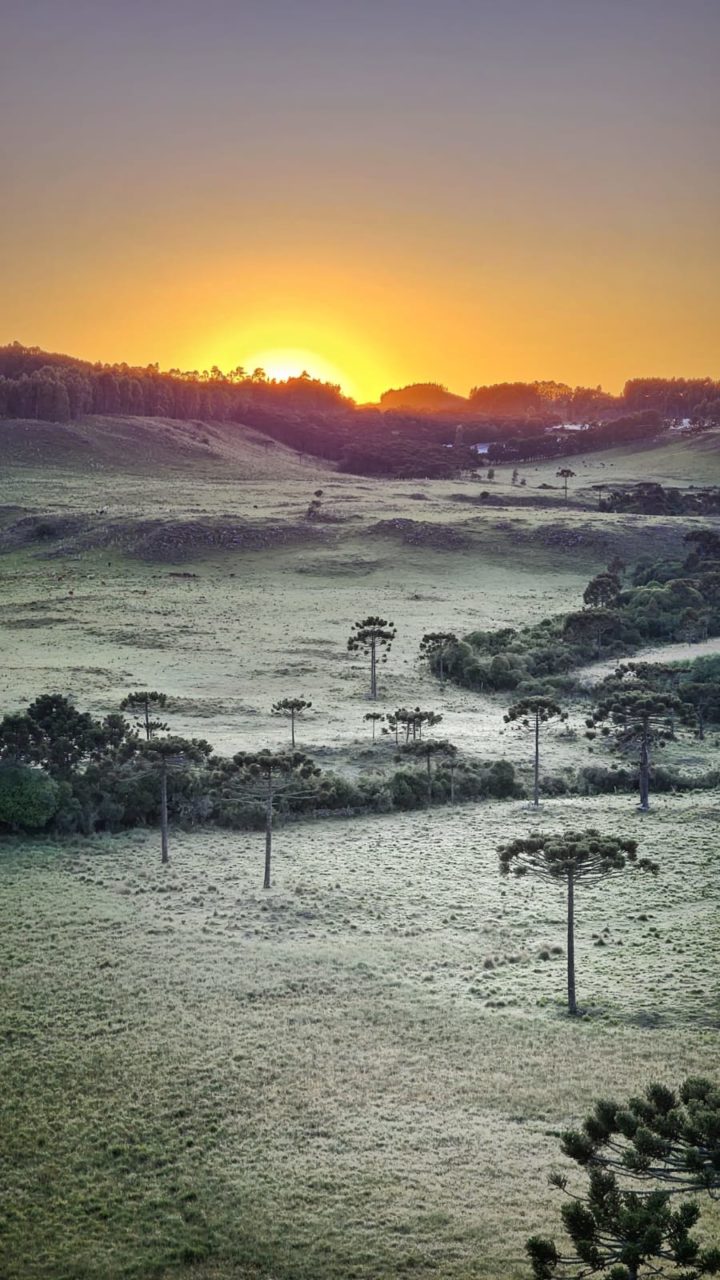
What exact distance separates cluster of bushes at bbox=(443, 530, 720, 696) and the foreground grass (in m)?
37.4

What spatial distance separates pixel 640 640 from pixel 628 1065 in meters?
75.6

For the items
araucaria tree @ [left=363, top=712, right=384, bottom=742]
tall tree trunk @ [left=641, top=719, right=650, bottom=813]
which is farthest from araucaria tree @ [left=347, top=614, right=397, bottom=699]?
tall tree trunk @ [left=641, top=719, right=650, bottom=813]

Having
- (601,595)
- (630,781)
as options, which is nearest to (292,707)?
(630,781)

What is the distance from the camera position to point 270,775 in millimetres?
46312

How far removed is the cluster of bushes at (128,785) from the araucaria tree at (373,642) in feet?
73.3

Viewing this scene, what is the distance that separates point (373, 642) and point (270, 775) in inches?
1449

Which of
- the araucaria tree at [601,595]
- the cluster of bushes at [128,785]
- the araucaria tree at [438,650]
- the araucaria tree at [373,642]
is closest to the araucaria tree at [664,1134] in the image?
the cluster of bushes at [128,785]

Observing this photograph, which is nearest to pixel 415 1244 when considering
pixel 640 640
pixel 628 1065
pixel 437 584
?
pixel 628 1065

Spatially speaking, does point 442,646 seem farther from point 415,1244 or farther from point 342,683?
point 415,1244

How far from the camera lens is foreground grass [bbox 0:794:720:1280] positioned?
21891 millimetres

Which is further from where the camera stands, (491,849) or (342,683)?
(342,683)

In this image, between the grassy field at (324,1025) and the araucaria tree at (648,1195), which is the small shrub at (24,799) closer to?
the grassy field at (324,1025)

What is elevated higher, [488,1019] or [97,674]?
[97,674]

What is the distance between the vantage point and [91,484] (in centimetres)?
19075
